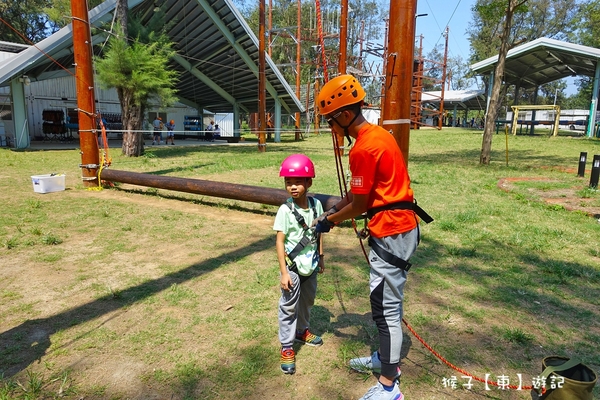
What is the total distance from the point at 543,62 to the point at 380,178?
34.7 meters

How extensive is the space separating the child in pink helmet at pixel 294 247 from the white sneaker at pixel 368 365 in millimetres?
430

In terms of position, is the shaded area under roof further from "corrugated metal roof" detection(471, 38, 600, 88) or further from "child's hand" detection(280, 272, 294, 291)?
"child's hand" detection(280, 272, 294, 291)

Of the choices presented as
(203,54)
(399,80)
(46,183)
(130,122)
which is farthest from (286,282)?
(203,54)

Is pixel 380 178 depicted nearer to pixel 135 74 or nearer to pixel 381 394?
pixel 381 394

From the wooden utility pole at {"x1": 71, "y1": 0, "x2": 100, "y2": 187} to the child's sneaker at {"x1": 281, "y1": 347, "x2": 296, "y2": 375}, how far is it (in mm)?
7877

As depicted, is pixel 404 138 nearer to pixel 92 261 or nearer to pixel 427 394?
pixel 427 394

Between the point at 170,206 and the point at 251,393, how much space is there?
5.61 m

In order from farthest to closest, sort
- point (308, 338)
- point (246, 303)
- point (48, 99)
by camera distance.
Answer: point (48, 99) → point (246, 303) → point (308, 338)

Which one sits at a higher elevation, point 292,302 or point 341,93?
point 341,93

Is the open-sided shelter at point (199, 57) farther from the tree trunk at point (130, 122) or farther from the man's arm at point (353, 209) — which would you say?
the man's arm at point (353, 209)

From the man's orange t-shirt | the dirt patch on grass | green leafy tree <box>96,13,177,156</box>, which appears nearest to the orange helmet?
the man's orange t-shirt

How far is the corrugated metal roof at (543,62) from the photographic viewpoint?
25.3 m

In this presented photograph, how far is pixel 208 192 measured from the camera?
282 inches

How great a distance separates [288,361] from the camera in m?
2.74
